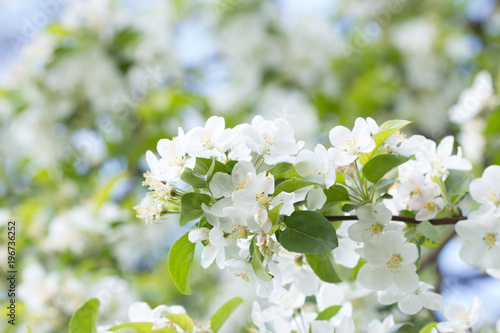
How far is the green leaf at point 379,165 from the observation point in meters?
0.92

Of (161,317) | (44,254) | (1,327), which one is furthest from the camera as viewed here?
(44,254)

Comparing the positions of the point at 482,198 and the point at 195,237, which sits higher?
the point at 195,237

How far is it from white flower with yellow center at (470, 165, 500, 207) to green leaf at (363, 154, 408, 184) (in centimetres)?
15

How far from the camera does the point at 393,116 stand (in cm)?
333

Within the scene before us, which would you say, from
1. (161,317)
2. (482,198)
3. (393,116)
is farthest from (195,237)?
(393,116)

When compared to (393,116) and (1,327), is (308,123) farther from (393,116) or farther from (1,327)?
(1,327)

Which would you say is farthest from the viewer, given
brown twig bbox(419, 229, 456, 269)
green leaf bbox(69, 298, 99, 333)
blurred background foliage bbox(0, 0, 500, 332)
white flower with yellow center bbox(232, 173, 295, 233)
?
blurred background foliage bbox(0, 0, 500, 332)

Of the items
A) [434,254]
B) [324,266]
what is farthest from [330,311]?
[434,254]

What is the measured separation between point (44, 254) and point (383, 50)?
8.41 feet

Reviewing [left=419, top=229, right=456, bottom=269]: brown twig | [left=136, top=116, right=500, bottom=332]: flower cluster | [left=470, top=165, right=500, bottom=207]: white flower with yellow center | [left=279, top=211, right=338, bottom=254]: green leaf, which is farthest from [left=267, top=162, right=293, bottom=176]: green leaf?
[left=419, top=229, right=456, bottom=269]: brown twig

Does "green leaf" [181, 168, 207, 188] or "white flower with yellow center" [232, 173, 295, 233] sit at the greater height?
"green leaf" [181, 168, 207, 188]

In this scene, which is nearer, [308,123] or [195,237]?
[195,237]

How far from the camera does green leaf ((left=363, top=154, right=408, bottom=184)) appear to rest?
922mm

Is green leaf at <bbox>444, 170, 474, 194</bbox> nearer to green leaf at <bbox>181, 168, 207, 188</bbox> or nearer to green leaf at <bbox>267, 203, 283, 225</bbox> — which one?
green leaf at <bbox>267, 203, 283, 225</bbox>
